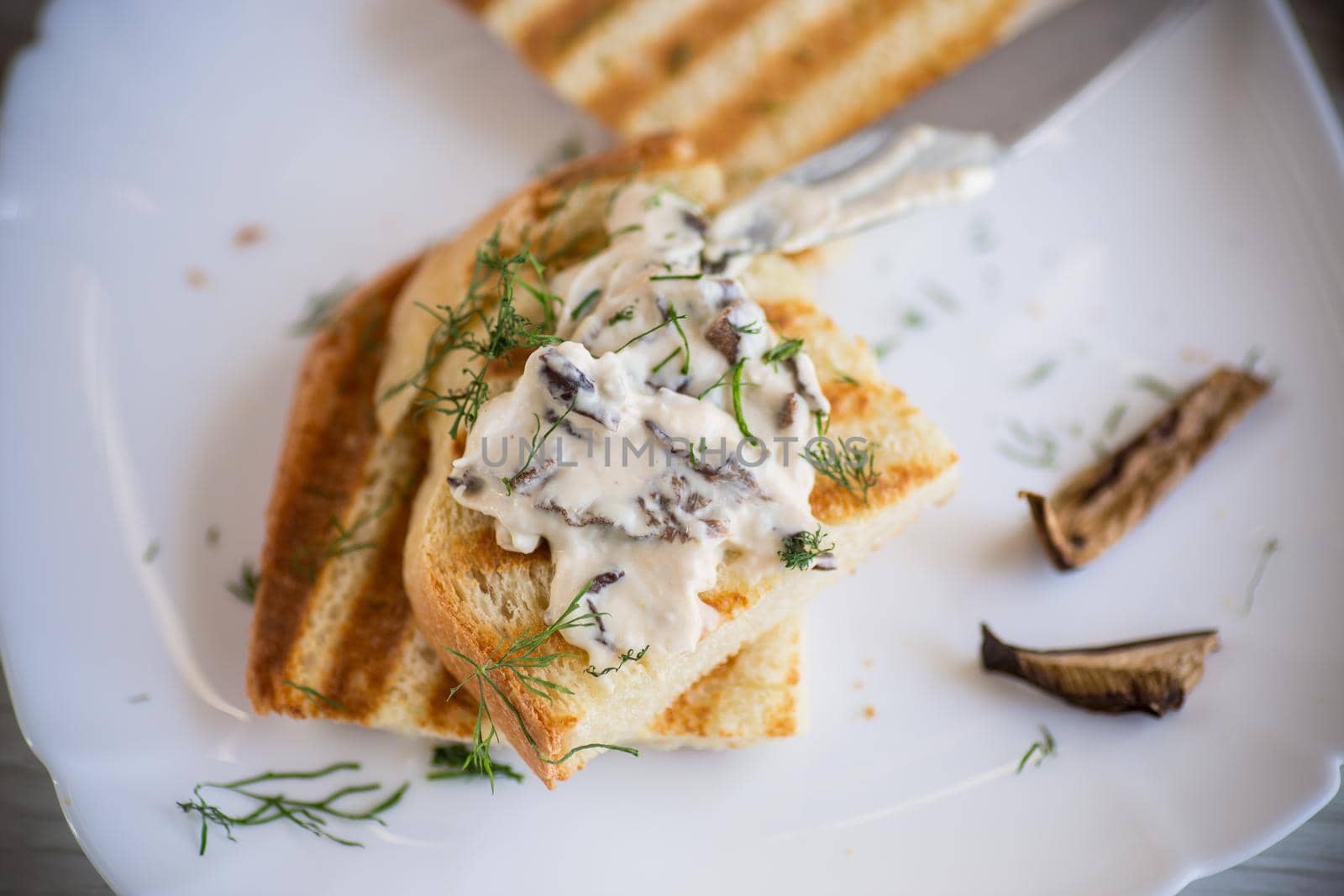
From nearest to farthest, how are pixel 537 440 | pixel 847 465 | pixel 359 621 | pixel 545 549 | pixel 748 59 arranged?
1. pixel 537 440
2. pixel 545 549
3. pixel 847 465
4. pixel 359 621
5. pixel 748 59

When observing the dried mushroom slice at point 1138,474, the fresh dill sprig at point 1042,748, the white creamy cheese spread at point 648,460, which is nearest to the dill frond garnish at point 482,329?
the white creamy cheese spread at point 648,460

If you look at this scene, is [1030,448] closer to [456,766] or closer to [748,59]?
[748,59]

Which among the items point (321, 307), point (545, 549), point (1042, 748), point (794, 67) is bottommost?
point (1042, 748)

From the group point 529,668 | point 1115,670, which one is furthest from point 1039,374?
point 529,668

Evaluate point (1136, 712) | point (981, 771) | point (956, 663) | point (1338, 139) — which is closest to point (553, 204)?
point (956, 663)

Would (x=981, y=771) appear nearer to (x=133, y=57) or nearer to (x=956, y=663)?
(x=956, y=663)
